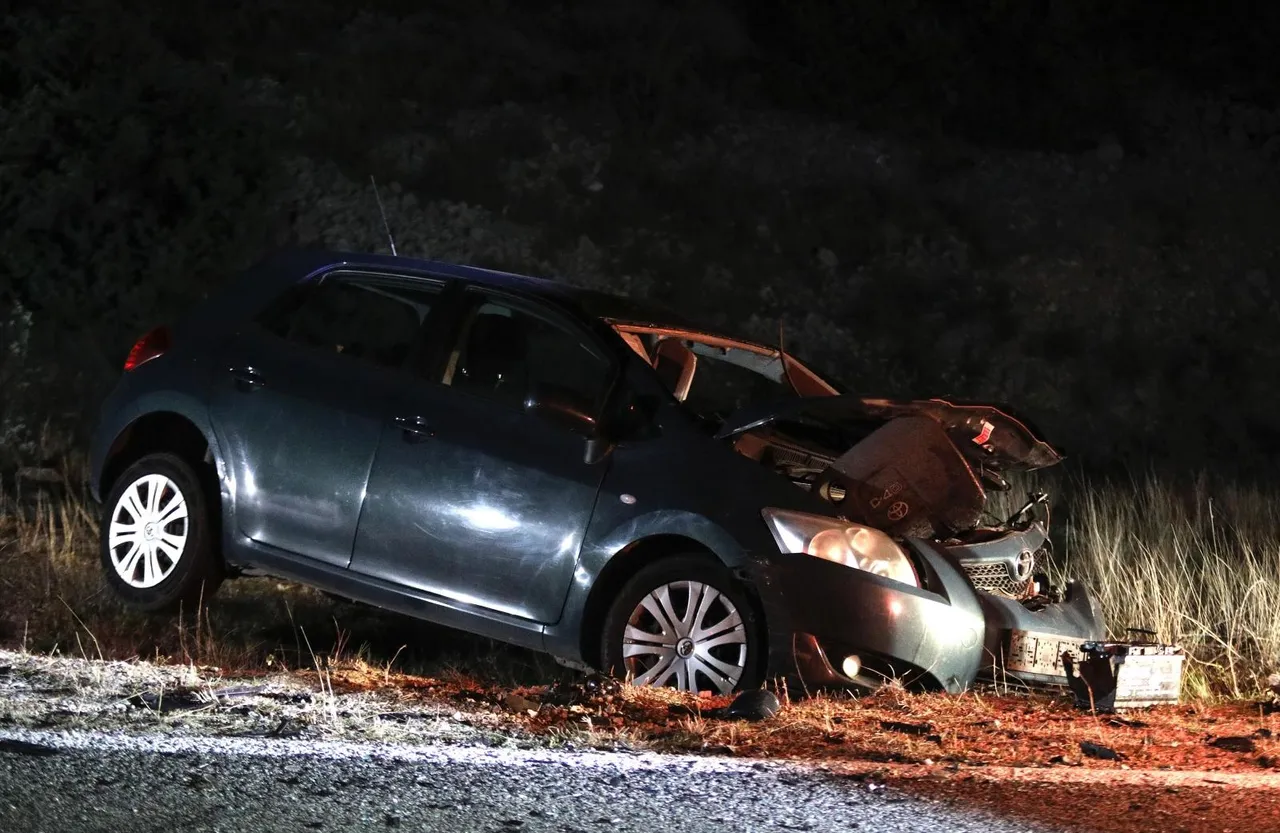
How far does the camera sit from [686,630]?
22.8ft

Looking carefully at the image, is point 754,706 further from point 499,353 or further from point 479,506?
point 499,353

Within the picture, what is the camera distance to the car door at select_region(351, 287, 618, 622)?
7.13m

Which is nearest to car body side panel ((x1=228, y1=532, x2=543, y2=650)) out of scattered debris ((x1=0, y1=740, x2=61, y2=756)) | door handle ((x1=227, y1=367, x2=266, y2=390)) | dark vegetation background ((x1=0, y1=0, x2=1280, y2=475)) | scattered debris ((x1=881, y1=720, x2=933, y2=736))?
door handle ((x1=227, y1=367, x2=266, y2=390))

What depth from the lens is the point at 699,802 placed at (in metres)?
5.29

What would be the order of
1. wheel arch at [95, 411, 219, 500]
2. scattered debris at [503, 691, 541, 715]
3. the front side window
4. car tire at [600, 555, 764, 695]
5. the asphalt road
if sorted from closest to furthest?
1. the asphalt road
2. scattered debris at [503, 691, 541, 715]
3. car tire at [600, 555, 764, 695]
4. the front side window
5. wheel arch at [95, 411, 219, 500]

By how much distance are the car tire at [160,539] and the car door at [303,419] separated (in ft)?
0.93

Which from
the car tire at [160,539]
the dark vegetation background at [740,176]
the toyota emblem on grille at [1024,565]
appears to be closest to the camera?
the toyota emblem on grille at [1024,565]

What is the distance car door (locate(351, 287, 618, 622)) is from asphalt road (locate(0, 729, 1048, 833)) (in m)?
1.37

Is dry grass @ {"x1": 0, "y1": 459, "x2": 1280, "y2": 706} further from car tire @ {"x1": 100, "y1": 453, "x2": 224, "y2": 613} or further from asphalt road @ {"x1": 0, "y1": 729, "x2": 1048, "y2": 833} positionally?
asphalt road @ {"x1": 0, "y1": 729, "x2": 1048, "y2": 833}

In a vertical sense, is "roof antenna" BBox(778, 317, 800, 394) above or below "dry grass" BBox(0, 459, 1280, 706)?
above

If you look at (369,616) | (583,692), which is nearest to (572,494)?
(583,692)

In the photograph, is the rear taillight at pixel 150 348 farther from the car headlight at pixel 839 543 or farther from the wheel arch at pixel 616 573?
the car headlight at pixel 839 543

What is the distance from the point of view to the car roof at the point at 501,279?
25.2 ft

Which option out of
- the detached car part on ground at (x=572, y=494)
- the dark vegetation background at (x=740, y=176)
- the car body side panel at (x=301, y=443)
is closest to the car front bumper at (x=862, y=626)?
the detached car part on ground at (x=572, y=494)
